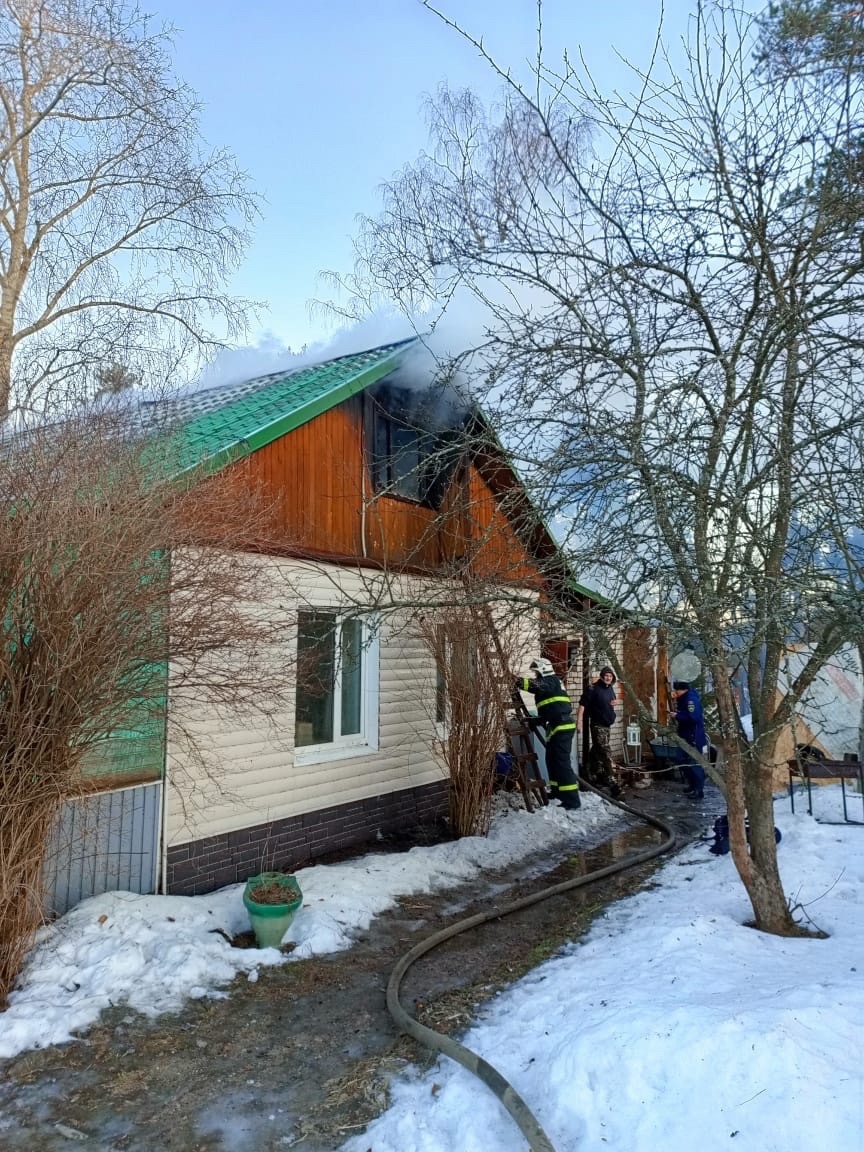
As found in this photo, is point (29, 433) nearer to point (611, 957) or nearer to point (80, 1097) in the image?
point (80, 1097)

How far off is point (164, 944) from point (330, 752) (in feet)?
10.0

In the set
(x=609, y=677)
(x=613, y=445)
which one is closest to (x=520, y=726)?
(x=609, y=677)

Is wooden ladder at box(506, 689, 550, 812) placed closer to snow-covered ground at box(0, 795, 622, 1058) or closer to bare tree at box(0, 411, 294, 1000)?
snow-covered ground at box(0, 795, 622, 1058)

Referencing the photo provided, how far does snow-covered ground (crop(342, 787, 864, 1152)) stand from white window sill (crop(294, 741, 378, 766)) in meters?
3.19

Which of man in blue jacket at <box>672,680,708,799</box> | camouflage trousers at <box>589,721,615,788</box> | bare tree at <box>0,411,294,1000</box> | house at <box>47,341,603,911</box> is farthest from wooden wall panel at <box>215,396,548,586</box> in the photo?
man in blue jacket at <box>672,680,708,799</box>

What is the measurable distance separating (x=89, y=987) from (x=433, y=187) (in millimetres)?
5872

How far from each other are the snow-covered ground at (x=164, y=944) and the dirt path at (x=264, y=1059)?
0.45 feet

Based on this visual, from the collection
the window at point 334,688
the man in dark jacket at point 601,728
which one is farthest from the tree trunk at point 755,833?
the man in dark jacket at point 601,728

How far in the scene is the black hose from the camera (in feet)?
9.85

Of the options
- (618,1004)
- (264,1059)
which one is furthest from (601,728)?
(264,1059)

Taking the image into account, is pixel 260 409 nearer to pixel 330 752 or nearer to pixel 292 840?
pixel 330 752

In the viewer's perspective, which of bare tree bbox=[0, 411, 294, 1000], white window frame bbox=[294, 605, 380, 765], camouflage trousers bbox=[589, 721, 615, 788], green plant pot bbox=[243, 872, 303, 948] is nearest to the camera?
bare tree bbox=[0, 411, 294, 1000]

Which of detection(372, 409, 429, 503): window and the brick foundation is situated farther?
detection(372, 409, 429, 503): window

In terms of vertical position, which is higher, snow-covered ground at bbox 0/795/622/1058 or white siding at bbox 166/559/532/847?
white siding at bbox 166/559/532/847
